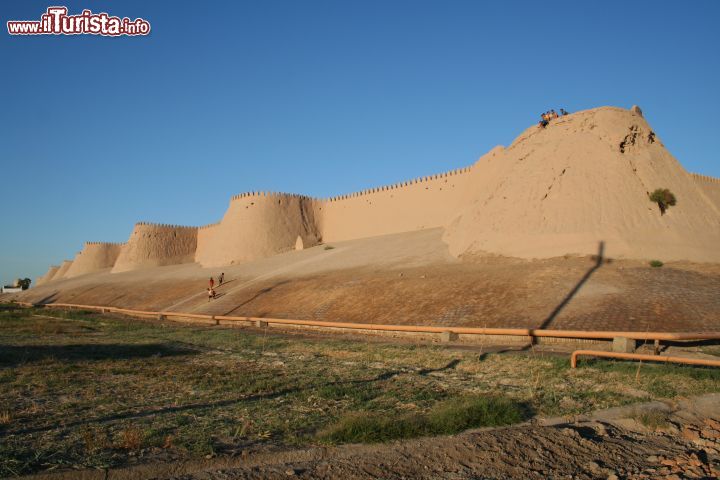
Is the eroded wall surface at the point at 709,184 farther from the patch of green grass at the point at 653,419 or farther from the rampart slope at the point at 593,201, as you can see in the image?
the patch of green grass at the point at 653,419

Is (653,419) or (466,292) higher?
(466,292)

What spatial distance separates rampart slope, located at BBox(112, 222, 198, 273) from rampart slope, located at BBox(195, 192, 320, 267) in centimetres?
930

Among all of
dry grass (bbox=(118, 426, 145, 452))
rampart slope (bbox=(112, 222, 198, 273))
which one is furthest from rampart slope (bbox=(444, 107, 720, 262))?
rampart slope (bbox=(112, 222, 198, 273))

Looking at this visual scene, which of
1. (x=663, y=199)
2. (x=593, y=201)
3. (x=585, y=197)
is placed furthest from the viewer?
(x=585, y=197)

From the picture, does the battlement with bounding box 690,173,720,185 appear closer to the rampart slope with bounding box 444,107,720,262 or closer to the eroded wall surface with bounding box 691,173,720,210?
the eroded wall surface with bounding box 691,173,720,210

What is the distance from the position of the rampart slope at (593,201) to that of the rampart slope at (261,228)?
19.3 metres

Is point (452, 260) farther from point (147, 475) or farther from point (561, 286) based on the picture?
point (147, 475)

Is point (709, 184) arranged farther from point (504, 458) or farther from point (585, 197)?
point (504, 458)

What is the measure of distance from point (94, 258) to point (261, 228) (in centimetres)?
3009

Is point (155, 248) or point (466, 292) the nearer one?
point (466, 292)

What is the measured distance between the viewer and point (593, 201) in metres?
19.5

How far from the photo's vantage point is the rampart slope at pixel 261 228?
3981 cm

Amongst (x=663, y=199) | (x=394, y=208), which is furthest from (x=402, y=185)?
(x=663, y=199)

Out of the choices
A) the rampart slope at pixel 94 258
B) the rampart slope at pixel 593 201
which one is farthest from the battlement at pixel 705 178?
the rampart slope at pixel 94 258
